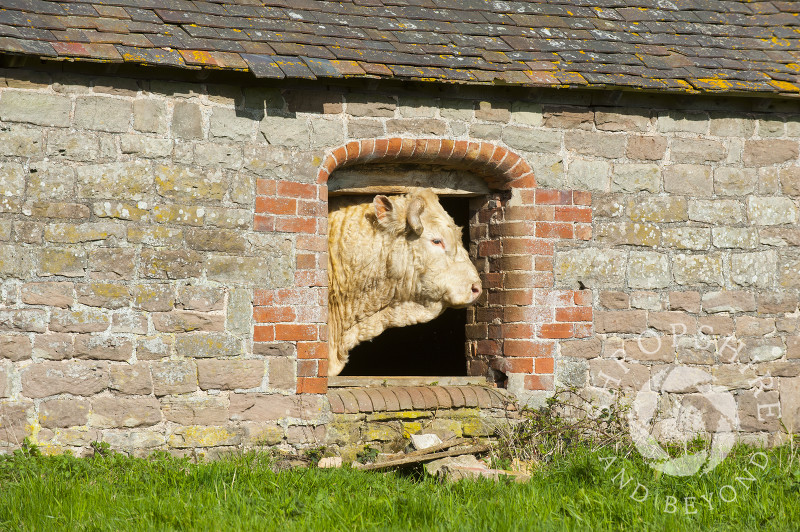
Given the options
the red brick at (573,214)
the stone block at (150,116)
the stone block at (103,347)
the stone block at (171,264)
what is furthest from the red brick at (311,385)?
the red brick at (573,214)

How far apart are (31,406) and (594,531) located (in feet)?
11.8

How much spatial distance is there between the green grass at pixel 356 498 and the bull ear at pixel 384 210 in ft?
6.73

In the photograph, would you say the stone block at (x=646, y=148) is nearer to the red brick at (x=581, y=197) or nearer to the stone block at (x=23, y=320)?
the red brick at (x=581, y=197)

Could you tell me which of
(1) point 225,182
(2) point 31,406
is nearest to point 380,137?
(1) point 225,182

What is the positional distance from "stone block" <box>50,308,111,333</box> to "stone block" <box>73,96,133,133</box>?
1.21m

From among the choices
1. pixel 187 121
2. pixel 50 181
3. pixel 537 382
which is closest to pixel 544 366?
pixel 537 382

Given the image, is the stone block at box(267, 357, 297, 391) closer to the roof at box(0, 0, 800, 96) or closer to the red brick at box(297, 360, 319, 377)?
the red brick at box(297, 360, 319, 377)

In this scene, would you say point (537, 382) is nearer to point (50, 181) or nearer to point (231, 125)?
point (231, 125)

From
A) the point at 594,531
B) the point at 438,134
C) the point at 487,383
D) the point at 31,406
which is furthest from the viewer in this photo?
the point at 487,383

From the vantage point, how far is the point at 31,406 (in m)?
5.73

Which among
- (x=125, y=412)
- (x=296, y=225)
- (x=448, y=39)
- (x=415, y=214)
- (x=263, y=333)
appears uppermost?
(x=448, y=39)

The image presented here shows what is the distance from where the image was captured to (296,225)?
6.36 metres

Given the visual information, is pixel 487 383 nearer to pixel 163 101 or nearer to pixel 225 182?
pixel 225 182

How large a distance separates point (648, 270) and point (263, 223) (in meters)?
3.03
